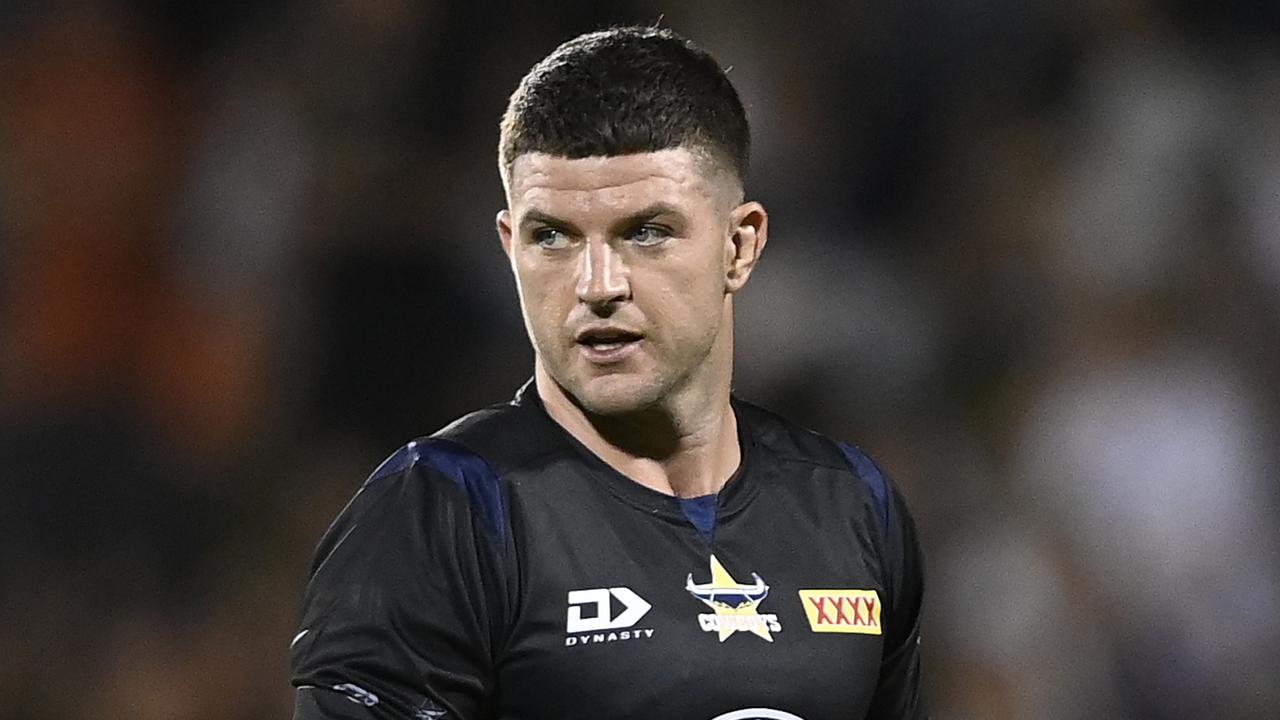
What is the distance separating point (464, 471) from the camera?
2.63 metres

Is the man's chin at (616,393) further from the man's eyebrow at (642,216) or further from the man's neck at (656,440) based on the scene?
the man's eyebrow at (642,216)

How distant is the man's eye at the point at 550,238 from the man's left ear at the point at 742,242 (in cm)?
27

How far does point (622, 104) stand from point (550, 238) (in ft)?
0.74

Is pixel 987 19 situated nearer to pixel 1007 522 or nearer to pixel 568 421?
pixel 1007 522

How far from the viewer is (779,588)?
2760mm

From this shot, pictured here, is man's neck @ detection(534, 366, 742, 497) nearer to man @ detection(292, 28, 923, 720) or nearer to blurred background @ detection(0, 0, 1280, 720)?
man @ detection(292, 28, 923, 720)

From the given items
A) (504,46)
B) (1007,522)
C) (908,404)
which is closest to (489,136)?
(504,46)

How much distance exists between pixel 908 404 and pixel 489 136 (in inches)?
69.3

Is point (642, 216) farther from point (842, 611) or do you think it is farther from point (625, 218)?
point (842, 611)

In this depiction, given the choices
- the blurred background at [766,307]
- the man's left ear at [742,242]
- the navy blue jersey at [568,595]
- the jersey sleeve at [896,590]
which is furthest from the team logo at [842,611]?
the blurred background at [766,307]

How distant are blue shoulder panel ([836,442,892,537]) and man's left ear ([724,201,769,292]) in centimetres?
41

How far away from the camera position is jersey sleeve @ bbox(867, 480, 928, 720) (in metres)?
3.02

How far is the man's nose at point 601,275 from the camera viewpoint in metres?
2.63

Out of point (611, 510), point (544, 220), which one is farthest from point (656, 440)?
point (544, 220)
